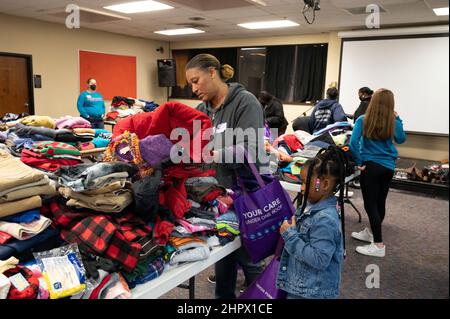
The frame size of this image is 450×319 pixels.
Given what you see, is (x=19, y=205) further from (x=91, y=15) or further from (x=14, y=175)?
(x=91, y=15)

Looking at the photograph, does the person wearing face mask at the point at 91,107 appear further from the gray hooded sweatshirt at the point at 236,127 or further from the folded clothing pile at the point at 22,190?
the folded clothing pile at the point at 22,190

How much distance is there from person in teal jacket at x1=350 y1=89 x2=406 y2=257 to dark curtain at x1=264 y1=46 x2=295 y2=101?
4.90 meters

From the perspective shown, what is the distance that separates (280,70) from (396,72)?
7.88 feet

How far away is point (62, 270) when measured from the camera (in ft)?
3.12

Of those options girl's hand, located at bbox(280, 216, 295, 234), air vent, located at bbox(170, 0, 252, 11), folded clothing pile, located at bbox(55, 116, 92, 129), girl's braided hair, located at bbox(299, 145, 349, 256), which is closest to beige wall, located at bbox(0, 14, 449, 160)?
air vent, located at bbox(170, 0, 252, 11)

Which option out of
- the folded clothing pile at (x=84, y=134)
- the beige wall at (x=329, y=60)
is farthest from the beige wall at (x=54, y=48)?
the folded clothing pile at (x=84, y=134)

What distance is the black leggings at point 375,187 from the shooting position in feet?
9.58

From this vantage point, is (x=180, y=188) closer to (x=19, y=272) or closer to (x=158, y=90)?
(x=19, y=272)

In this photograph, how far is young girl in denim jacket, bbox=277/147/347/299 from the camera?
1260 mm

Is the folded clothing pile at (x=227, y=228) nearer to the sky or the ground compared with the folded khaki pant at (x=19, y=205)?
nearer to the ground

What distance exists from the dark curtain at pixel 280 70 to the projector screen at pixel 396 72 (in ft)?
4.00

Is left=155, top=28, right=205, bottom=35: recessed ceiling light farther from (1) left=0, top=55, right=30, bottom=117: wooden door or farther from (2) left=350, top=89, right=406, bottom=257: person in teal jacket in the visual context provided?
(2) left=350, top=89, right=406, bottom=257: person in teal jacket

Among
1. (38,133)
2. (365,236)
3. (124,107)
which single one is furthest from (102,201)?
(124,107)
